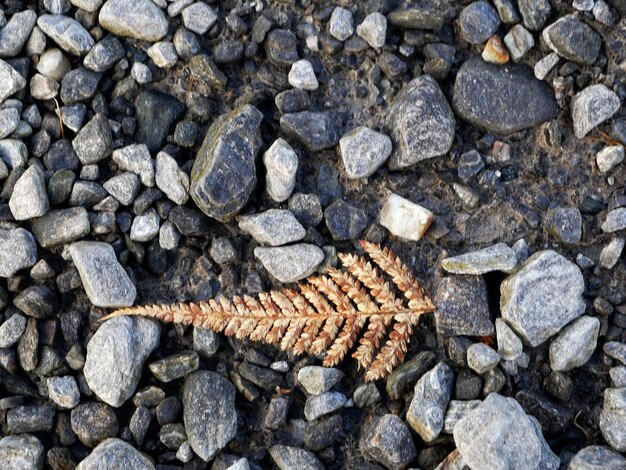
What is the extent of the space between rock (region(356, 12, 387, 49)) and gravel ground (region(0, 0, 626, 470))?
16 mm

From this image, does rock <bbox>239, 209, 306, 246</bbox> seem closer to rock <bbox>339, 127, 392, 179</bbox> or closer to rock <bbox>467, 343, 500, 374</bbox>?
rock <bbox>339, 127, 392, 179</bbox>

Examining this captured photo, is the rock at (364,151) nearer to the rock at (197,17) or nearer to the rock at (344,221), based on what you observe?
the rock at (344,221)

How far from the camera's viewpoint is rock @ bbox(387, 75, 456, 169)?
A: 5.23 m

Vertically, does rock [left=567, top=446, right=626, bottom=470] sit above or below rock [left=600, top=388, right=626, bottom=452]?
below

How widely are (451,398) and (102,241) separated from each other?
2.60 m

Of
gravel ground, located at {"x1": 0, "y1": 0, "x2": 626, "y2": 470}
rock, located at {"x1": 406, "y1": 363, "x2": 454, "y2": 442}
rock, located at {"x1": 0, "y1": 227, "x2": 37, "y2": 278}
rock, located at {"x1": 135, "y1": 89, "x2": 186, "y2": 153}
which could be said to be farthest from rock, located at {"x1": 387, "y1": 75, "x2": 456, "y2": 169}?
rock, located at {"x1": 0, "y1": 227, "x2": 37, "y2": 278}

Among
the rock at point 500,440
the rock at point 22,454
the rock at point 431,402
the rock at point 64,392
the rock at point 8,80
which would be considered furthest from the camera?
the rock at point 8,80

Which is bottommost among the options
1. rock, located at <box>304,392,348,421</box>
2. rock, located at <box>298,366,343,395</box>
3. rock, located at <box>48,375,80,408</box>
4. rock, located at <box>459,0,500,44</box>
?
rock, located at <box>48,375,80,408</box>

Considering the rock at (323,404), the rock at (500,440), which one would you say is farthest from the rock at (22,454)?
the rock at (500,440)

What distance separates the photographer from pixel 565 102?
17.4ft

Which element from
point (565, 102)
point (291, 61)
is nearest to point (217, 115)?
point (291, 61)

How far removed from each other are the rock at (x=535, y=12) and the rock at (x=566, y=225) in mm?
1298

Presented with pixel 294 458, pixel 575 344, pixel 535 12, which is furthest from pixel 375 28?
pixel 294 458

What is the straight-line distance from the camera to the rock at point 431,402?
4840 millimetres
